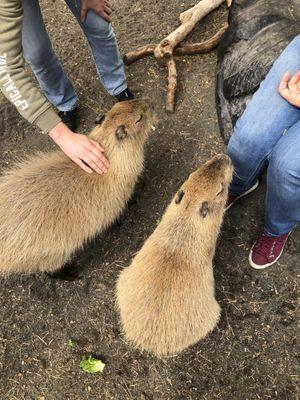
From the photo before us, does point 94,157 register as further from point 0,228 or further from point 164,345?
point 164,345

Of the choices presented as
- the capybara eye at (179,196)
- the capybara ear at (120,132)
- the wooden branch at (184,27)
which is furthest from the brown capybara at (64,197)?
the wooden branch at (184,27)

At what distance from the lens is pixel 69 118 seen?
3.28 metres

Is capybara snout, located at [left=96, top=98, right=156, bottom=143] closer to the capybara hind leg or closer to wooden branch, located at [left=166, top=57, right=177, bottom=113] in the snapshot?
wooden branch, located at [left=166, top=57, right=177, bottom=113]

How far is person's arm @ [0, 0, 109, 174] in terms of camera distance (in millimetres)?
1830

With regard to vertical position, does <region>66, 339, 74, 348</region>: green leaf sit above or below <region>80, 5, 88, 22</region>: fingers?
below

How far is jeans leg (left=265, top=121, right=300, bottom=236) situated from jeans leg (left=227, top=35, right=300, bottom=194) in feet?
0.20

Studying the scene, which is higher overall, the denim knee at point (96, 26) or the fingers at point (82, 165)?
the denim knee at point (96, 26)

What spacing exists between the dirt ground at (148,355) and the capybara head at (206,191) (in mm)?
650

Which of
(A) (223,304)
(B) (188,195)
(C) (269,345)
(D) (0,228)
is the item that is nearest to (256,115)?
(B) (188,195)

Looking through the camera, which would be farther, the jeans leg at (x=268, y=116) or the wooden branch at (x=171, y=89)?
the wooden branch at (x=171, y=89)

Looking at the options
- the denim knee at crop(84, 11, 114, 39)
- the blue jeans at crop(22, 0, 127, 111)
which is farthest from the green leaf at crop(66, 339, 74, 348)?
the denim knee at crop(84, 11, 114, 39)

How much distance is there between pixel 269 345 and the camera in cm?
248

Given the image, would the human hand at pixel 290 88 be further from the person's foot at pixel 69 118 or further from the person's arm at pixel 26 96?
Answer: the person's foot at pixel 69 118

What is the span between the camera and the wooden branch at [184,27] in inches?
131
